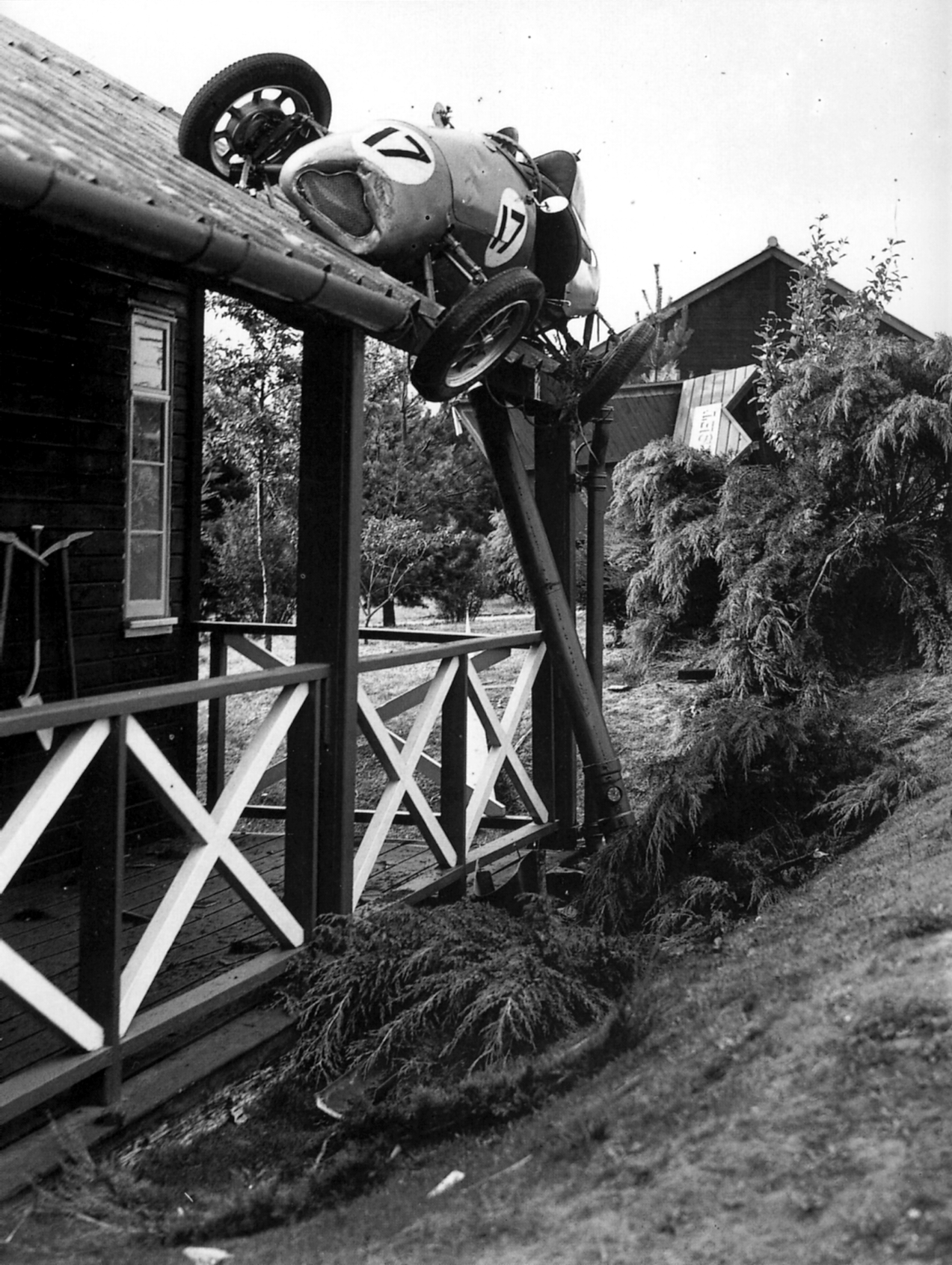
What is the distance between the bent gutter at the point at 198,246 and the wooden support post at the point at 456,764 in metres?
1.64

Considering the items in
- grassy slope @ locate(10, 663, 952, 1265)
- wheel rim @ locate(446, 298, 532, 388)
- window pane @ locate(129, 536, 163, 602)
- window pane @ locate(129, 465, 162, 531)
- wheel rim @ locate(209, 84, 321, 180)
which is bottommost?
grassy slope @ locate(10, 663, 952, 1265)

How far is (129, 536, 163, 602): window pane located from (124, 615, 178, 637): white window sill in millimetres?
112

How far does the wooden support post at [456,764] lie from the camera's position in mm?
4910

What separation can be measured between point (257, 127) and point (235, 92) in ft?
0.91

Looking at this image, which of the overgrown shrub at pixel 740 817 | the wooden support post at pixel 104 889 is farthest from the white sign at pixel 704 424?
the wooden support post at pixel 104 889

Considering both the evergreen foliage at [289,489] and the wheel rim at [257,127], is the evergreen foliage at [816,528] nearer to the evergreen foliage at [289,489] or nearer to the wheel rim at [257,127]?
the wheel rim at [257,127]

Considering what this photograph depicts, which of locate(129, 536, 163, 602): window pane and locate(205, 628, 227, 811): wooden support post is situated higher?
locate(129, 536, 163, 602): window pane

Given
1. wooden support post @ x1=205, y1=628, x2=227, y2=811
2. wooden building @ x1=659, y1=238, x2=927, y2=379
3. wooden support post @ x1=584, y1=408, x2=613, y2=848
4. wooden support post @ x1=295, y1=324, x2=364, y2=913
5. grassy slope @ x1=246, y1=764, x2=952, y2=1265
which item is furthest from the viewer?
wooden building @ x1=659, y1=238, x2=927, y2=379

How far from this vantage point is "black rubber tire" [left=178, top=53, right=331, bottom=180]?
420 centimetres

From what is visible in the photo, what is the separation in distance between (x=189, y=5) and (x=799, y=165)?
24.4 ft

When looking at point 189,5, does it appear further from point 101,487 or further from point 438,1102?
point 438,1102

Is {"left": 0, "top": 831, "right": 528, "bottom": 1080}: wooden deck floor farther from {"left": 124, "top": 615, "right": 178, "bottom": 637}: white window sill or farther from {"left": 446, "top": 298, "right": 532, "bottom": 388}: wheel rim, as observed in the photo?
{"left": 446, "top": 298, "right": 532, "bottom": 388}: wheel rim

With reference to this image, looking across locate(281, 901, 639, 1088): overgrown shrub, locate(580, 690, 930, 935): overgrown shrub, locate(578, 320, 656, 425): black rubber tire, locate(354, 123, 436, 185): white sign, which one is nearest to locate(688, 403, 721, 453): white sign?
locate(578, 320, 656, 425): black rubber tire

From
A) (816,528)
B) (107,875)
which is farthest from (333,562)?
(816,528)
